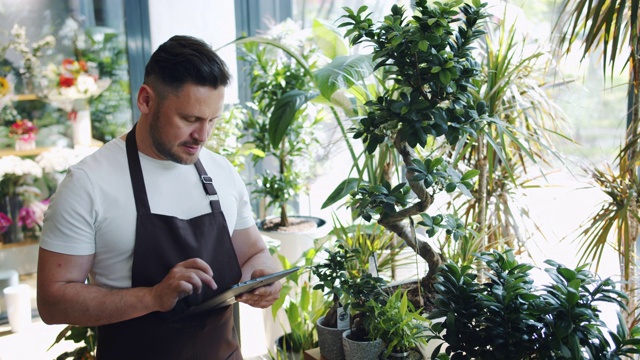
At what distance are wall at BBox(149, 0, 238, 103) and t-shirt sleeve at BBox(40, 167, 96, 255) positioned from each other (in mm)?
2747

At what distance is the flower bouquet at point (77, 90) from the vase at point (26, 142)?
245mm

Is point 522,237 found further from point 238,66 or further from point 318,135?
point 238,66

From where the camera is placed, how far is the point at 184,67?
1.71 meters

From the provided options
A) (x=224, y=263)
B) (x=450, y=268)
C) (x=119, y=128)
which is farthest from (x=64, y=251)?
(x=119, y=128)

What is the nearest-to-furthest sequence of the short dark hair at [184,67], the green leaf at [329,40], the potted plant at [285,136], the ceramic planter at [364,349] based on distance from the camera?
the short dark hair at [184,67], the ceramic planter at [364,349], the green leaf at [329,40], the potted plant at [285,136]

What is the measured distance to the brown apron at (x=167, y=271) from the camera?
172 centimetres

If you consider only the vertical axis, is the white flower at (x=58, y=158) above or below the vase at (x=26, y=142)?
below

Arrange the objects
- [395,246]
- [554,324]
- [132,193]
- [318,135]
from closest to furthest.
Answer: [554,324]
[132,193]
[395,246]
[318,135]

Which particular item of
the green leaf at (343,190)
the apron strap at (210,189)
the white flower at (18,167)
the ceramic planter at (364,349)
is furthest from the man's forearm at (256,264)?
the white flower at (18,167)

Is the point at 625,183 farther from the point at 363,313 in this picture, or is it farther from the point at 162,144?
the point at 162,144

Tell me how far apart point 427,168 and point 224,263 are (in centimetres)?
65

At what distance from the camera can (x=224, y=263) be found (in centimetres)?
188

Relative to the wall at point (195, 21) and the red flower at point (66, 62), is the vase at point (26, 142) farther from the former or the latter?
the wall at point (195, 21)

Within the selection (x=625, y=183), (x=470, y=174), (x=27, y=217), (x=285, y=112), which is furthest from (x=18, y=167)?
(x=625, y=183)
